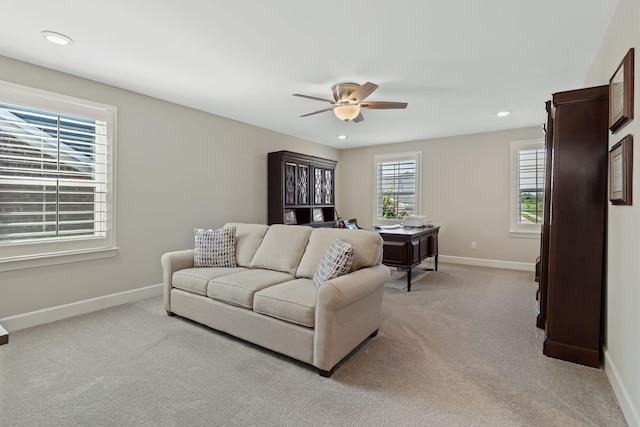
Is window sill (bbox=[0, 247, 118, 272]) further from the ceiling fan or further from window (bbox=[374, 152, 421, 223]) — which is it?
window (bbox=[374, 152, 421, 223])

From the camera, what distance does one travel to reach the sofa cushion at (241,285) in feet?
8.34

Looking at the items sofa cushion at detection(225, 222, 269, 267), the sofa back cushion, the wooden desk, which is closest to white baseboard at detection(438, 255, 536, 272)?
the wooden desk

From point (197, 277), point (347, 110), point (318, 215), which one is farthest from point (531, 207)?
point (197, 277)

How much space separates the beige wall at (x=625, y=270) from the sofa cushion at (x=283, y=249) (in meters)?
2.29

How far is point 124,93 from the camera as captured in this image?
3.57 m

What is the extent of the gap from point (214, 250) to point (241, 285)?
852 mm

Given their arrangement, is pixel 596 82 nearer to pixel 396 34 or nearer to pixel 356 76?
pixel 396 34

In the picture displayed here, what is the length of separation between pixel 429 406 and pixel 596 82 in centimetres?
294

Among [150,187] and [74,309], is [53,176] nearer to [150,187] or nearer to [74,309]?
[150,187]

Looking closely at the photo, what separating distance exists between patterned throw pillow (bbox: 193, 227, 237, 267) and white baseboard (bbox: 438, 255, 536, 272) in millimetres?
4304

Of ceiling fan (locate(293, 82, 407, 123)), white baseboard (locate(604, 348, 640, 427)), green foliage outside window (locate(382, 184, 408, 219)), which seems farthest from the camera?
green foliage outside window (locate(382, 184, 408, 219))

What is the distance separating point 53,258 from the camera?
3.07m

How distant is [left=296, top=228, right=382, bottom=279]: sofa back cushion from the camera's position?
2662 millimetres

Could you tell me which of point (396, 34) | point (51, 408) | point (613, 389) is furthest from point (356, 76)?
point (51, 408)
